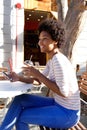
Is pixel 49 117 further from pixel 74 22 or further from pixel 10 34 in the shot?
pixel 10 34

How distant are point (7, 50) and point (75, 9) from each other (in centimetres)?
551

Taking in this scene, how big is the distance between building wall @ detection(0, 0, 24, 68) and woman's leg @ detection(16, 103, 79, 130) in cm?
747

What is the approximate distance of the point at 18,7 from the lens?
10.6 meters

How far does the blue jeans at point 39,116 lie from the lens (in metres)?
2.86

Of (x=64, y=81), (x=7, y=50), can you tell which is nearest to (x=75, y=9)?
(x=64, y=81)

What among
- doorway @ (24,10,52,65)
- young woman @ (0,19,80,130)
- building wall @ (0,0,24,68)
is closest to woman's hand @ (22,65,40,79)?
young woman @ (0,19,80,130)

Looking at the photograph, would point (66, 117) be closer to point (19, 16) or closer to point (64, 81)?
point (64, 81)

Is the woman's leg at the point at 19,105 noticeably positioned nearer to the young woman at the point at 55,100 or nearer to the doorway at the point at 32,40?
the young woman at the point at 55,100

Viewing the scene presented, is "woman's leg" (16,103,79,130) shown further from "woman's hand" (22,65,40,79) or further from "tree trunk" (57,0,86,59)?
"tree trunk" (57,0,86,59)

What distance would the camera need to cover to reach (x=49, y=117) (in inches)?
112

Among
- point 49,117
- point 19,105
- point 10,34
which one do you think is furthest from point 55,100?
point 10,34

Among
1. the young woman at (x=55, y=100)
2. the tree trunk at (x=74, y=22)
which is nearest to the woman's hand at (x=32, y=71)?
the young woman at (x=55, y=100)

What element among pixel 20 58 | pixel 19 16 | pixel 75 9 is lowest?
pixel 20 58

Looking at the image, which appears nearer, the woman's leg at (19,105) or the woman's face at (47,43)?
the woman's leg at (19,105)
